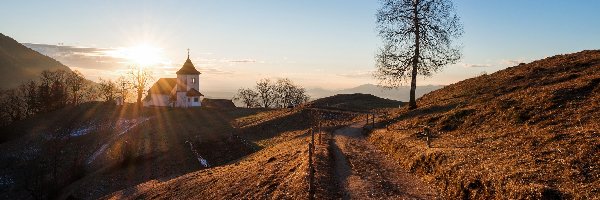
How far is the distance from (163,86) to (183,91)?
34.6 feet

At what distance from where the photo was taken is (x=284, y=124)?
54188 millimetres

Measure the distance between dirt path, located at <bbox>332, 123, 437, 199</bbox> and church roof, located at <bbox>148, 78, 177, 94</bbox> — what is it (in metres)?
78.4

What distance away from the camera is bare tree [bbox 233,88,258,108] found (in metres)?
141

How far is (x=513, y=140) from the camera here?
21531mm

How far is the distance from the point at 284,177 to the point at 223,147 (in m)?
24.6

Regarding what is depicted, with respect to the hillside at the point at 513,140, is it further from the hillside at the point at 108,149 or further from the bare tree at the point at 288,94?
the bare tree at the point at 288,94

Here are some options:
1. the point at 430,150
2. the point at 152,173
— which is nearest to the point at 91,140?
the point at 152,173

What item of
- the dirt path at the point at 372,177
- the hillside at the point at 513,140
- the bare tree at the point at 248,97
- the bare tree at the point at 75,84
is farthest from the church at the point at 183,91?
the dirt path at the point at 372,177

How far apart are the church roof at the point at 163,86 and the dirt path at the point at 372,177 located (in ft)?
257

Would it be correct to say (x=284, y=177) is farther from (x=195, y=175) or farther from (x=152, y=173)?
(x=152, y=173)

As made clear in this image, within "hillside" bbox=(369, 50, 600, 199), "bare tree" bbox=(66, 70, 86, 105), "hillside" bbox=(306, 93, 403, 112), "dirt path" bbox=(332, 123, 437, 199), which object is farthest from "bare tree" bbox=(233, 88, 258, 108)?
"dirt path" bbox=(332, 123, 437, 199)

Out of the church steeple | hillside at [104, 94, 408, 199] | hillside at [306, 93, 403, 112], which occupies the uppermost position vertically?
the church steeple

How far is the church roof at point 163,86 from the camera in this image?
329ft

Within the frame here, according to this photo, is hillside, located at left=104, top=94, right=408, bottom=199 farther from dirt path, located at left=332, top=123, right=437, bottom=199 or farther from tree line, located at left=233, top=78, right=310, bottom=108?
tree line, located at left=233, top=78, right=310, bottom=108
